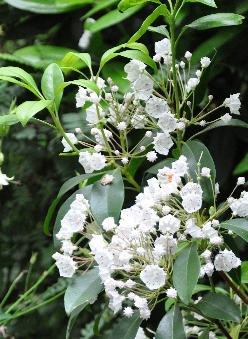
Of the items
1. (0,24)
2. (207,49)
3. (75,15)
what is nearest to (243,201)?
(207,49)

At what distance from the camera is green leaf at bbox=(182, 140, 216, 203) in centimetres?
94

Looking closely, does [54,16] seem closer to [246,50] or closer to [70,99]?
[70,99]

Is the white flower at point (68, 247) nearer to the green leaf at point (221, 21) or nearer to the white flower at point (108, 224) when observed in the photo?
the white flower at point (108, 224)

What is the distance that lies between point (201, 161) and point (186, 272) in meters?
0.19

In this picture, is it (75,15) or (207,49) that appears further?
(75,15)

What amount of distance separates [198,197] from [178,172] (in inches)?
2.3

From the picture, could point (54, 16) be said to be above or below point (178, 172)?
below

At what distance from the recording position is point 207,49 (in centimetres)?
135

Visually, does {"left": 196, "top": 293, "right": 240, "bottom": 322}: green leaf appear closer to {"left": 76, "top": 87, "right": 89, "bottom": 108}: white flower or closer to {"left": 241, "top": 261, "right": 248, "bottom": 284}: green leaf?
{"left": 241, "top": 261, "right": 248, "bottom": 284}: green leaf

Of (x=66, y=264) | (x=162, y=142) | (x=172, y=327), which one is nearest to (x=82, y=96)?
(x=162, y=142)

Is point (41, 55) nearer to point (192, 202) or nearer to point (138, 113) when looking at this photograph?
point (138, 113)

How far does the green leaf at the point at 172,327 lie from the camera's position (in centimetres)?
91

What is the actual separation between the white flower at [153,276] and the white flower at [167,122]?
0.21 meters

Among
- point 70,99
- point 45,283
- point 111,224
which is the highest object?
point 111,224
